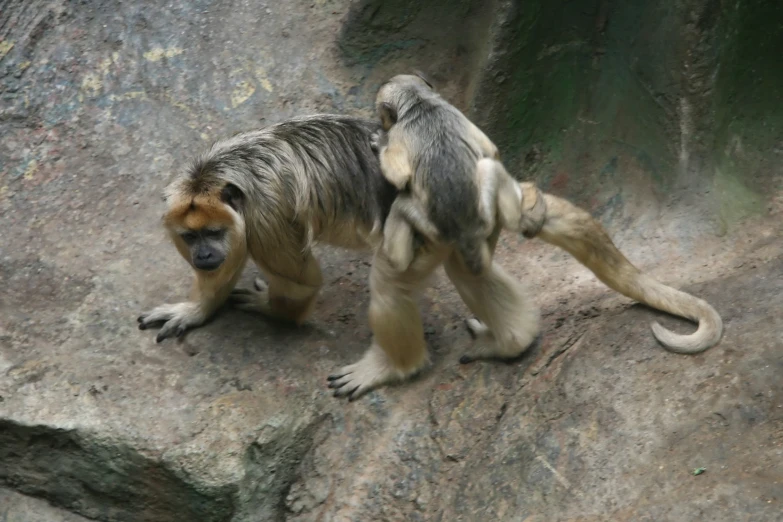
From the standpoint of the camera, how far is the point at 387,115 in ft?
16.7

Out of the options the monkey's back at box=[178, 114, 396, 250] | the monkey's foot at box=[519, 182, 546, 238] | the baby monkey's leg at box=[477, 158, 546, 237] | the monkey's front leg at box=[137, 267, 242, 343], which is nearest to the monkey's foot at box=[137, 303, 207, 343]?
the monkey's front leg at box=[137, 267, 242, 343]

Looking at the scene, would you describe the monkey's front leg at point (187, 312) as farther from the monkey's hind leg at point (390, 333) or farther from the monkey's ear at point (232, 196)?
the monkey's hind leg at point (390, 333)

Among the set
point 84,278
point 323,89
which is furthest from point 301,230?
point 323,89

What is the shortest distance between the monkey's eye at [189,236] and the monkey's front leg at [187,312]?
494mm

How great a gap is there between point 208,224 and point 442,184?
53.3 inches

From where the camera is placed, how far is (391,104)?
16.5 feet

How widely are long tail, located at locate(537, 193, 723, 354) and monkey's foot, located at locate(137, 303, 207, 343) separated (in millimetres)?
2254

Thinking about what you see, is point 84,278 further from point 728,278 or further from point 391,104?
point 728,278

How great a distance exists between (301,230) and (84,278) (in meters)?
1.77

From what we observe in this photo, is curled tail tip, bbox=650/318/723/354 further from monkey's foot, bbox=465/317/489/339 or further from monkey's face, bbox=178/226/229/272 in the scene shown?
monkey's face, bbox=178/226/229/272

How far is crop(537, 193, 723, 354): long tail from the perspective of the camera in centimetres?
493

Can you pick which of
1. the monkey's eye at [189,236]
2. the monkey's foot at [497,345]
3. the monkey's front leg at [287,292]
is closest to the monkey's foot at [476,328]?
the monkey's foot at [497,345]

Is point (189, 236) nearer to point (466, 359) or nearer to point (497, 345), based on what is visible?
point (466, 359)

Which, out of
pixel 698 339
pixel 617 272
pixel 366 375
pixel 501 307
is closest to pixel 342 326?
pixel 366 375
